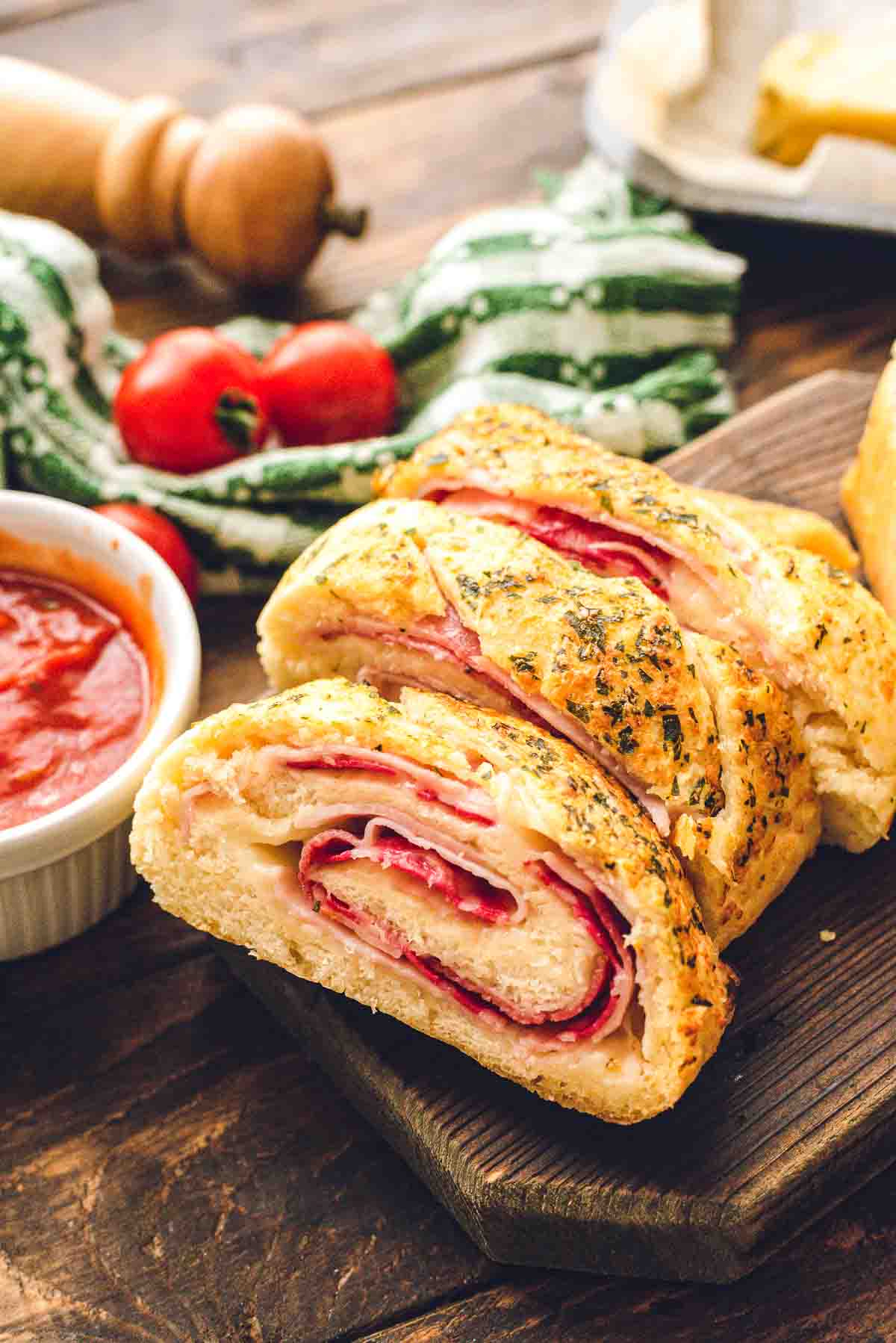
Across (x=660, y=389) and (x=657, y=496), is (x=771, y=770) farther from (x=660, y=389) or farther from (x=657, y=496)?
(x=660, y=389)

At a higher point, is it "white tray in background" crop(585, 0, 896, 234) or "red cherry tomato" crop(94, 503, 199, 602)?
"white tray in background" crop(585, 0, 896, 234)

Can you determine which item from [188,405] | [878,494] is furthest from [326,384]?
[878,494]

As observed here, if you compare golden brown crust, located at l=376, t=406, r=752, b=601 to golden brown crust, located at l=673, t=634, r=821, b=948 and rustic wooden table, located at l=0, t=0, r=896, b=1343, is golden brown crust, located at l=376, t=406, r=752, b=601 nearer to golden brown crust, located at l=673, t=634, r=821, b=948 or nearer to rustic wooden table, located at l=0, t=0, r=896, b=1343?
golden brown crust, located at l=673, t=634, r=821, b=948

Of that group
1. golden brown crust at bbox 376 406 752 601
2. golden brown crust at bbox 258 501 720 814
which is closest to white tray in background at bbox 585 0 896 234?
golden brown crust at bbox 376 406 752 601

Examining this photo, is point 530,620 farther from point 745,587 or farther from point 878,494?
point 878,494

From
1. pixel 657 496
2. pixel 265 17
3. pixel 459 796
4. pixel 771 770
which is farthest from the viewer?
pixel 265 17

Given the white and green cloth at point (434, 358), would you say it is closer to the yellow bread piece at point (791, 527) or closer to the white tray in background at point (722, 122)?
the white tray in background at point (722, 122)

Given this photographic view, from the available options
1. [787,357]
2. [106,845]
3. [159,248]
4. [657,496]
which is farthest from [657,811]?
[159,248]
